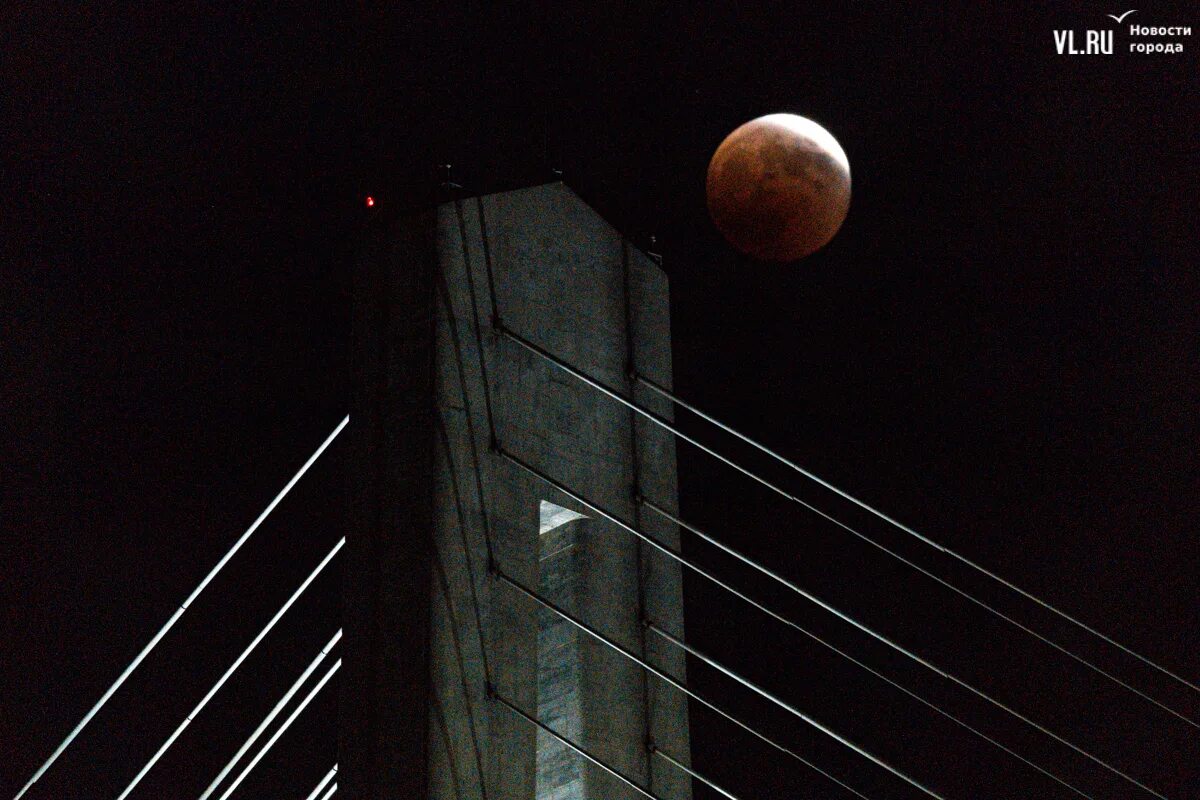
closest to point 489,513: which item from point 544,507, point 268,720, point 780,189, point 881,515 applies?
point 268,720

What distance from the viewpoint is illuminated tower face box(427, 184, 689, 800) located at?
8.45 metres

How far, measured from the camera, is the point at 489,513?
881 cm

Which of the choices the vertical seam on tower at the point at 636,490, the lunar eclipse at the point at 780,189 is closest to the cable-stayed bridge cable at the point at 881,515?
the vertical seam on tower at the point at 636,490

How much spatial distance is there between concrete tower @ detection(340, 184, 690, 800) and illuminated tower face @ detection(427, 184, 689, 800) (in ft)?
0.05

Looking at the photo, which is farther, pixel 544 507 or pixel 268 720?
pixel 544 507

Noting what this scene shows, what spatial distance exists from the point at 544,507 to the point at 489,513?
214 cm

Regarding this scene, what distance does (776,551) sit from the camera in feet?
62.4

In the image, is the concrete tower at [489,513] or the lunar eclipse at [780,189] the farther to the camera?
the concrete tower at [489,513]

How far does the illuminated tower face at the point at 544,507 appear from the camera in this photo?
845 cm

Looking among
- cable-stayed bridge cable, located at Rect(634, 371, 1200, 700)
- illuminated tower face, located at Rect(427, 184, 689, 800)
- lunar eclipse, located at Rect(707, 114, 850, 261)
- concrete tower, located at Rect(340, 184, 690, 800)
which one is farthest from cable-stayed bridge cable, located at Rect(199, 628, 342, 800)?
lunar eclipse, located at Rect(707, 114, 850, 261)

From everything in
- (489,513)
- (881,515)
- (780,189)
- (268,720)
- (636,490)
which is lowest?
(268,720)

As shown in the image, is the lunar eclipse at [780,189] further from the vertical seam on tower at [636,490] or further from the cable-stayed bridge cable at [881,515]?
the vertical seam on tower at [636,490]

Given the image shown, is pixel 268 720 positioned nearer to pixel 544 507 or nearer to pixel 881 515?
pixel 544 507

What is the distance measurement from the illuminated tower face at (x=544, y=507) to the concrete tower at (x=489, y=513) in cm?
2
